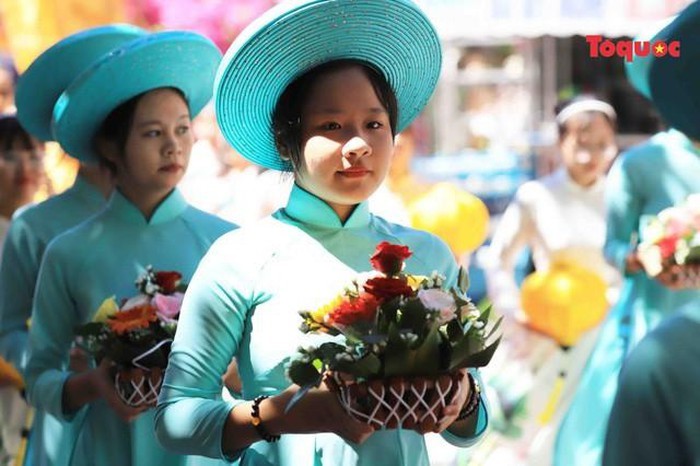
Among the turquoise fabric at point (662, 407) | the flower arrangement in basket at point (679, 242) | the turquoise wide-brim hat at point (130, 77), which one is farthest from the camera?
the flower arrangement in basket at point (679, 242)

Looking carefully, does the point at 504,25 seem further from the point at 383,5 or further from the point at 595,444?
the point at 383,5

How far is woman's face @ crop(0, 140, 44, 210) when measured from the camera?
6590 mm

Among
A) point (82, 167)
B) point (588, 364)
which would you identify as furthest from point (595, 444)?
point (82, 167)

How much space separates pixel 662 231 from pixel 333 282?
9.35ft

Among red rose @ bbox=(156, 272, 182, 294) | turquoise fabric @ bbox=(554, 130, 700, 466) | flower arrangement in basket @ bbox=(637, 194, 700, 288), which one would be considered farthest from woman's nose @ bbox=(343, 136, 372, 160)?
turquoise fabric @ bbox=(554, 130, 700, 466)

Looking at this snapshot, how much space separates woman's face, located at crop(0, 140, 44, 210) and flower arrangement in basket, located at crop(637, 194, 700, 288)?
2.70 m

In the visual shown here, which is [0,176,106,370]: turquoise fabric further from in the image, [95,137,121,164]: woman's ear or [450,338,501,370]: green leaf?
[450,338,501,370]: green leaf

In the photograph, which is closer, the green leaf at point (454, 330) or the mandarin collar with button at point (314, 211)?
the green leaf at point (454, 330)

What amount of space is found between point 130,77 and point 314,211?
139 centimetres

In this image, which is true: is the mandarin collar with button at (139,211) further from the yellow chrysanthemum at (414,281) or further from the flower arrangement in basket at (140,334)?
the yellow chrysanthemum at (414,281)

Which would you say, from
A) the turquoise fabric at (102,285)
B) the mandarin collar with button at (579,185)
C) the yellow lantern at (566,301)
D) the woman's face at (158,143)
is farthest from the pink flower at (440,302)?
the mandarin collar with button at (579,185)

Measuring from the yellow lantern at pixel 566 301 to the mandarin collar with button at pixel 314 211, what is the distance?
4070 mm

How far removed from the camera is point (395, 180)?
7637 mm

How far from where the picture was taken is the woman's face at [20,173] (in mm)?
6590
